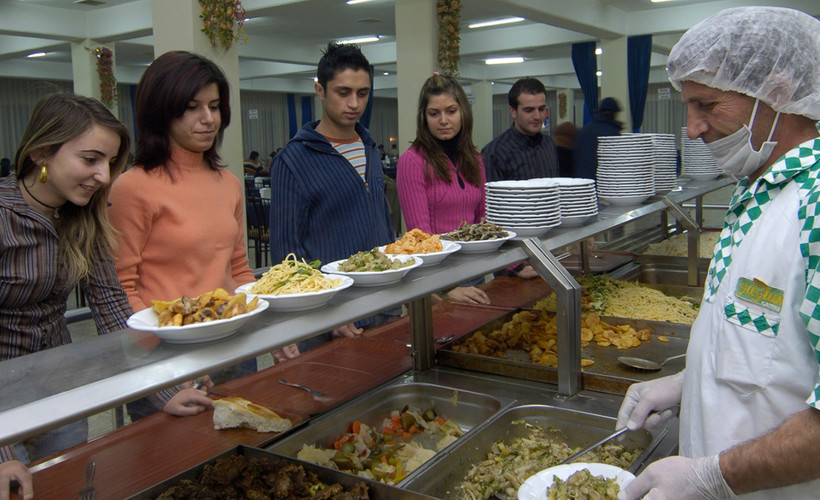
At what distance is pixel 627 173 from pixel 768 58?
1748mm

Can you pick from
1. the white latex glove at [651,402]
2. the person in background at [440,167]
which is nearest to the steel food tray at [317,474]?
the white latex glove at [651,402]

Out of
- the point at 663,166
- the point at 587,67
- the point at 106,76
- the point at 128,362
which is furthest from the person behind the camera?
the point at 587,67

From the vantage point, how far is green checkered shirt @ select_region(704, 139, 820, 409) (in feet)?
2.92

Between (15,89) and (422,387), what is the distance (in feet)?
53.4

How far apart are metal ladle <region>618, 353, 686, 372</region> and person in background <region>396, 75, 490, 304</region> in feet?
2.82

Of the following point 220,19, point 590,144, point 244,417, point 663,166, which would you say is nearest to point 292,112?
point 220,19

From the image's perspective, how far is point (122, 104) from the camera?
16.4 meters

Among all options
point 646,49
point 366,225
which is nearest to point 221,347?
point 366,225

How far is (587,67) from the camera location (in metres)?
11.9

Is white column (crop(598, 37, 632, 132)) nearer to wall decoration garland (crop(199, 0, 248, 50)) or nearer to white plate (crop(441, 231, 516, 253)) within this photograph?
wall decoration garland (crop(199, 0, 248, 50))

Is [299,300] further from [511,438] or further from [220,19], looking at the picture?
[220,19]

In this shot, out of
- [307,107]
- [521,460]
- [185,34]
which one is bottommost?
[521,460]

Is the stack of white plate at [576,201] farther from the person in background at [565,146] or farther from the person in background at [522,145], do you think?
the person in background at [565,146]

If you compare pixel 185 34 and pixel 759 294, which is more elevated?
pixel 185 34
